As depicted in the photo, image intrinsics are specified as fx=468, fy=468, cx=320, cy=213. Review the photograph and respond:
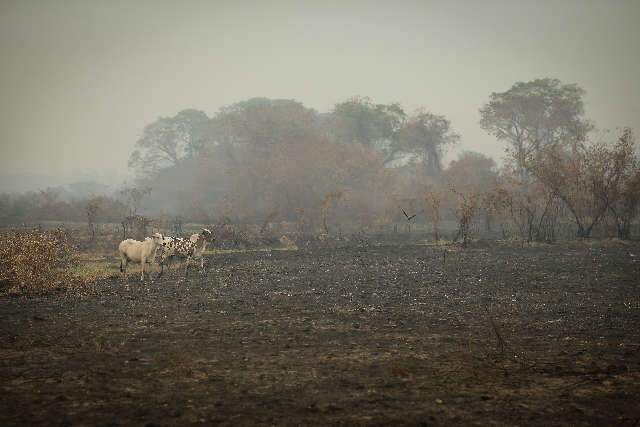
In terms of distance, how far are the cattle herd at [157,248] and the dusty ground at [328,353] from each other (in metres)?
2.06

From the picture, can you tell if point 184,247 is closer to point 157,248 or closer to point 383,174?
point 157,248

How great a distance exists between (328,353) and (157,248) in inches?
579

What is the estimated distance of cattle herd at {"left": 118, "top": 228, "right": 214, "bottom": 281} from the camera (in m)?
21.2

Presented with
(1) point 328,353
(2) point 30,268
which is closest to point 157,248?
(2) point 30,268

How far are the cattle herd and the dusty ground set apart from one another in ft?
6.75

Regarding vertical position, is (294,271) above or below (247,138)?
below

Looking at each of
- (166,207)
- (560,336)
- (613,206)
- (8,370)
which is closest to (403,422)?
(560,336)

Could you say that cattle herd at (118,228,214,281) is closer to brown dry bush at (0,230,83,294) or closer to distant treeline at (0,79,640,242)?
brown dry bush at (0,230,83,294)

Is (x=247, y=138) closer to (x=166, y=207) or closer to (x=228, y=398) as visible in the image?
(x=166, y=207)

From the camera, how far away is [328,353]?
10.1m

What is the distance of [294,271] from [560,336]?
1393cm

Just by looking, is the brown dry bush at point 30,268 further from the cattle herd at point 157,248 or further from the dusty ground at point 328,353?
the cattle herd at point 157,248

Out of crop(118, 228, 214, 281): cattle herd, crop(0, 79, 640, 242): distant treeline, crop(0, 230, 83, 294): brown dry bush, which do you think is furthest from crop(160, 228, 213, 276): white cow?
crop(0, 79, 640, 242): distant treeline

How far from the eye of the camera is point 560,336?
1109cm
